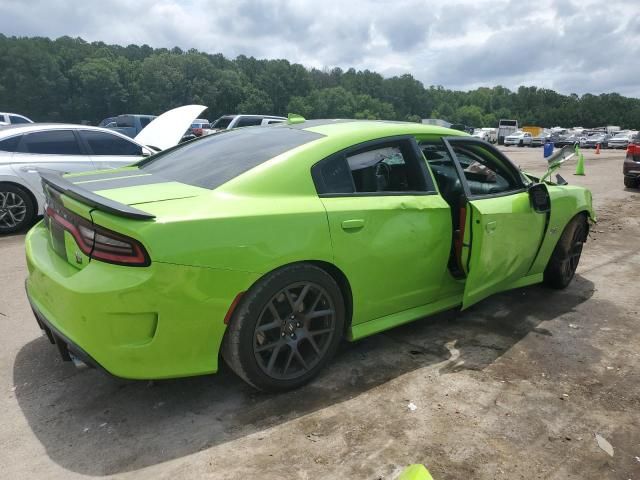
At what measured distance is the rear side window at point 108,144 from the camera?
733 cm

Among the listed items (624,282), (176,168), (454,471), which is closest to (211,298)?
(176,168)

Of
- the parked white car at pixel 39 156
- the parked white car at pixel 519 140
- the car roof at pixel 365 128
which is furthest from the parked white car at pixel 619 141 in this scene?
the car roof at pixel 365 128

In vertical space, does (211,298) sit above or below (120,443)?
above

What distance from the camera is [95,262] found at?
2377 mm

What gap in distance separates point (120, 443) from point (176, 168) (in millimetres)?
1647

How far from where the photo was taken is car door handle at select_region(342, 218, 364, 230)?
2.88 meters

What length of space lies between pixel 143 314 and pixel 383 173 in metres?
1.73

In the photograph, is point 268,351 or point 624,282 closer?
point 268,351

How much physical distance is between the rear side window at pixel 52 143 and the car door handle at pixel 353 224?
570 cm

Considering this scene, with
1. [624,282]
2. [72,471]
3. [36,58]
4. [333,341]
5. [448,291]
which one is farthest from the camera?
[36,58]

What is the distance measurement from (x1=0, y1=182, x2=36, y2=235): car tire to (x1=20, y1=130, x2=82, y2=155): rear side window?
1.88ft

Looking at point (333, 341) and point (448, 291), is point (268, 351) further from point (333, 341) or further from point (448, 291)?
point (448, 291)

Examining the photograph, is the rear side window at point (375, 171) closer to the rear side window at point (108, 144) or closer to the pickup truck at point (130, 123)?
the rear side window at point (108, 144)

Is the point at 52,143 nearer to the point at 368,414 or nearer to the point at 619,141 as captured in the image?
the point at 368,414
